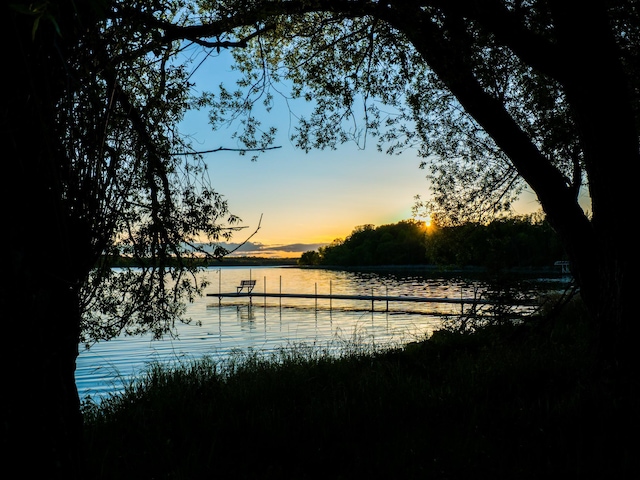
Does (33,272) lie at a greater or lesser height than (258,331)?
greater

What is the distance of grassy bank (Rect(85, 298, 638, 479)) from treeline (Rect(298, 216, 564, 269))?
3.68 m

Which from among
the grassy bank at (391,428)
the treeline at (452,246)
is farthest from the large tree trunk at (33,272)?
the treeline at (452,246)

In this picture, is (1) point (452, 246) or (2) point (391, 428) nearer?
(2) point (391, 428)

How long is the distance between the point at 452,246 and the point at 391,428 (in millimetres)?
9233

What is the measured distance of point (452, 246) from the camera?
1323cm

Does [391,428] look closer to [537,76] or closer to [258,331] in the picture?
[537,76]

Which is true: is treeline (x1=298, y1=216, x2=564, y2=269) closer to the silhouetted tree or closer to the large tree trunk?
the silhouetted tree

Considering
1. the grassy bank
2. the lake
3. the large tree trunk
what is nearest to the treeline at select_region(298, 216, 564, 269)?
the lake

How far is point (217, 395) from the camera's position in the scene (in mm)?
6453

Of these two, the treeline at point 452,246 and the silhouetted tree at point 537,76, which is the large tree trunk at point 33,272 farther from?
the treeline at point 452,246

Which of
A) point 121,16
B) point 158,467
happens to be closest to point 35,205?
point 121,16

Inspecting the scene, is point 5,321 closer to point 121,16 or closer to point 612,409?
point 121,16

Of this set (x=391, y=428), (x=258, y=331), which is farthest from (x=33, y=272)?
(x=258, y=331)

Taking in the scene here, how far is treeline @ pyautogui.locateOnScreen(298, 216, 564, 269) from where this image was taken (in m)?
12.7
